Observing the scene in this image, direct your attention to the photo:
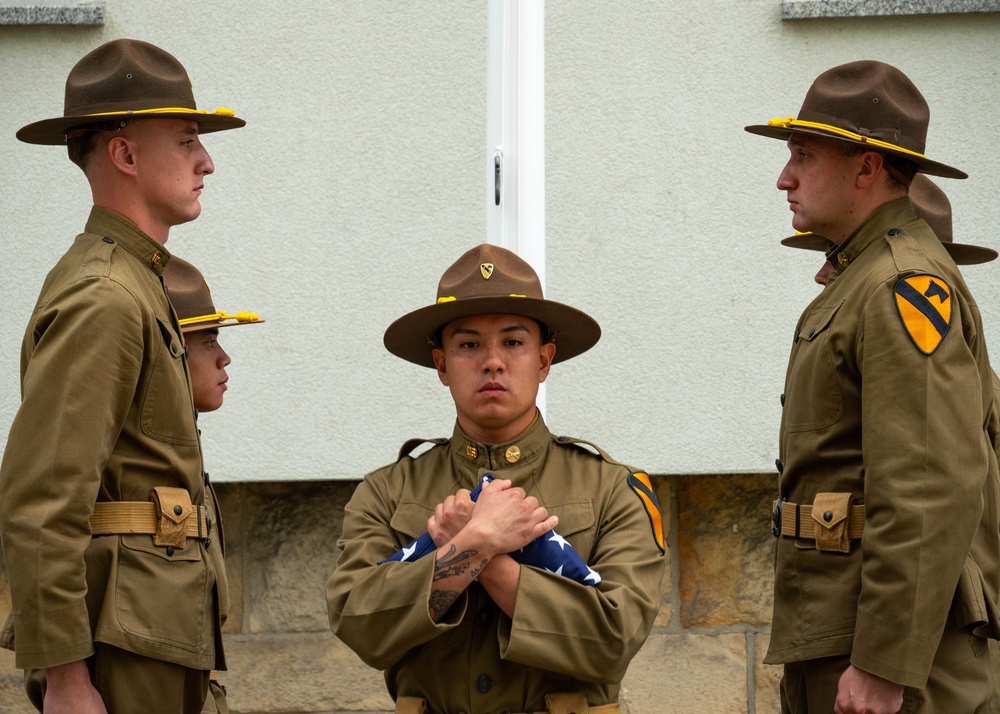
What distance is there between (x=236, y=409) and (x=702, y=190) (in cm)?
182

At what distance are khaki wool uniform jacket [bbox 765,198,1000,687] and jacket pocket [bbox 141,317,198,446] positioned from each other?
4.59 feet

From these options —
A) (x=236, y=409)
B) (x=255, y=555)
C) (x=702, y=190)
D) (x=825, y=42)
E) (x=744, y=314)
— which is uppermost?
(x=825, y=42)

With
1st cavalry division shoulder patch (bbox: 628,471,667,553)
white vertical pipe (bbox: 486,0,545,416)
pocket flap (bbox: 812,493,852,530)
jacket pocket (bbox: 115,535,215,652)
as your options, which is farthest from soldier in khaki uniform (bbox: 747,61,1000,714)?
jacket pocket (bbox: 115,535,215,652)

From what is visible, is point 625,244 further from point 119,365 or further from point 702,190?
point 119,365

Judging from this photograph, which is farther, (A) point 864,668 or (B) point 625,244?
(B) point 625,244

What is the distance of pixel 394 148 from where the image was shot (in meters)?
4.54

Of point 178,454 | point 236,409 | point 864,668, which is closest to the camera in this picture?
point 864,668

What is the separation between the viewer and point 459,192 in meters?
4.55

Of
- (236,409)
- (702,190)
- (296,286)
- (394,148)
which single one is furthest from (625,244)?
(236,409)

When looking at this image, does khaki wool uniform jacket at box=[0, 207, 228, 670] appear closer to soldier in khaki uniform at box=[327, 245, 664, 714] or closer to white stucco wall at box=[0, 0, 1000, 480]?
soldier in khaki uniform at box=[327, 245, 664, 714]

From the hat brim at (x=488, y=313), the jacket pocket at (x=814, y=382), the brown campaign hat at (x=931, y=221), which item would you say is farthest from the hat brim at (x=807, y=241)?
the hat brim at (x=488, y=313)

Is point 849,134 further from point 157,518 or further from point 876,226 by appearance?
point 157,518

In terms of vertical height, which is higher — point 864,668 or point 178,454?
point 178,454

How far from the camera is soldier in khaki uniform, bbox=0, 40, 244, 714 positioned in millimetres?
2564
